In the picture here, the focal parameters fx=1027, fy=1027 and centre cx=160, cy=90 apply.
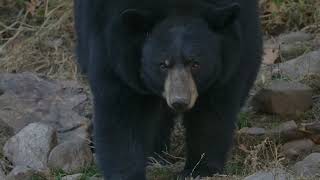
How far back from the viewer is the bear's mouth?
4.92 meters

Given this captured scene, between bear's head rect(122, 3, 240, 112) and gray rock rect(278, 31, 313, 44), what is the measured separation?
3311mm

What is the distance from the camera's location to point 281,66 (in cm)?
760

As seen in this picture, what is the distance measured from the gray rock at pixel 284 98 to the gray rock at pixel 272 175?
1.67 meters

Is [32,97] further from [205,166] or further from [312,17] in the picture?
[312,17]

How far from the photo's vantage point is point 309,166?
5520 millimetres

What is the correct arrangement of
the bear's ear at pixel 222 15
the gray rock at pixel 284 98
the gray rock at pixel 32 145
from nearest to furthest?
the bear's ear at pixel 222 15 < the gray rock at pixel 32 145 < the gray rock at pixel 284 98

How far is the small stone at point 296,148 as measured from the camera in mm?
6148

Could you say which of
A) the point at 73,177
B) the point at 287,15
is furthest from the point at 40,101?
the point at 287,15

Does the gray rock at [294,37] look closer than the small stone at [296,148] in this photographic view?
No

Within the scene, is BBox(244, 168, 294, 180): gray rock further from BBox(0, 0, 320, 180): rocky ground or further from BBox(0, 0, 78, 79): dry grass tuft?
BBox(0, 0, 78, 79): dry grass tuft

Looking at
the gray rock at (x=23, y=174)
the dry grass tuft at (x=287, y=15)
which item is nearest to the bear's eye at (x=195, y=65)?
the gray rock at (x=23, y=174)

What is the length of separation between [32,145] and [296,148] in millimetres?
1591

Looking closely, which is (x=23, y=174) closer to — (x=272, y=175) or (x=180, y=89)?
(x=180, y=89)

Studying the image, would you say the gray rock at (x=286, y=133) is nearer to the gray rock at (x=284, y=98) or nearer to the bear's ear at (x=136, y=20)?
the gray rock at (x=284, y=98)
